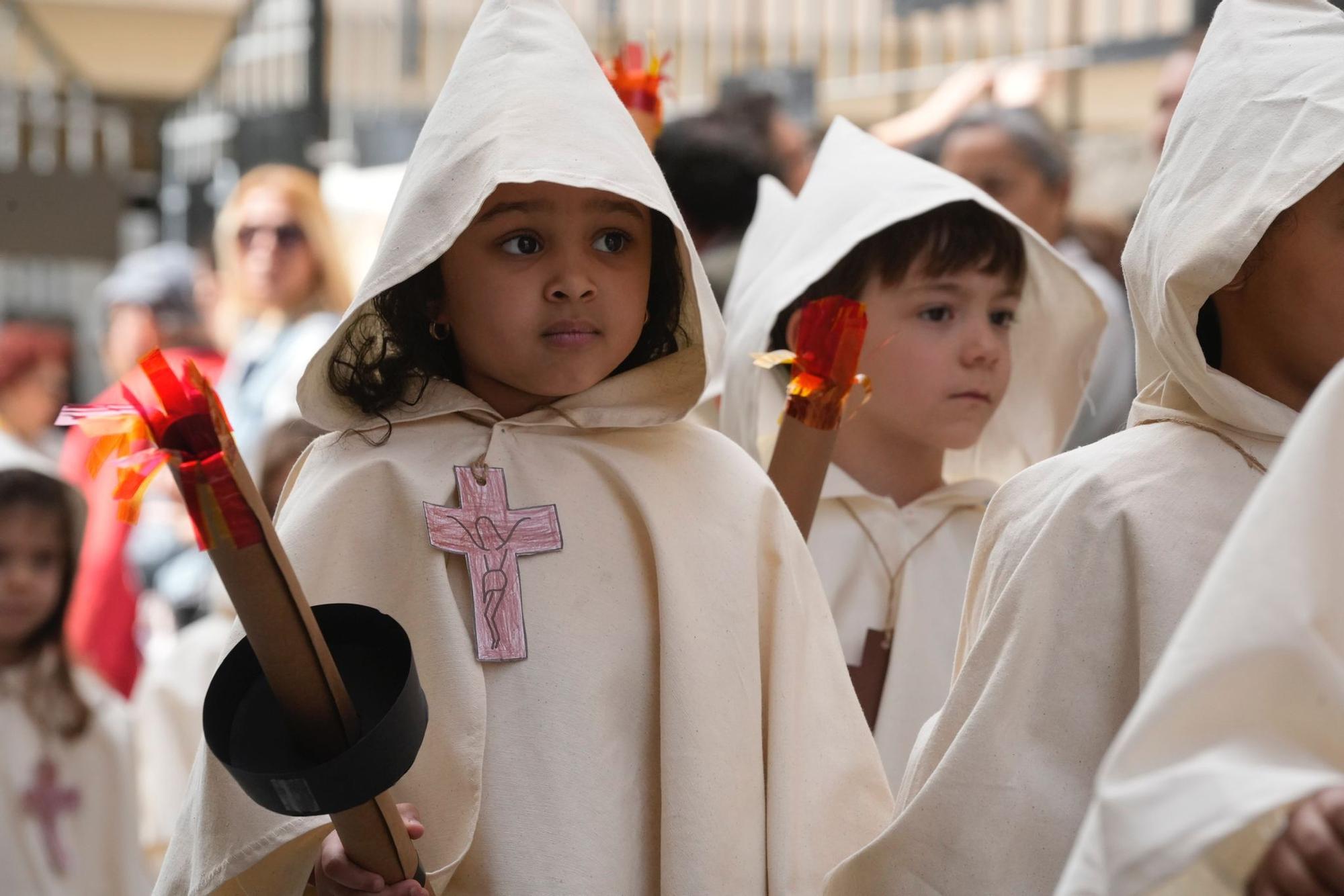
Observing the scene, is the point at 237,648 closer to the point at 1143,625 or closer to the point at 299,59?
the point at 1143,625

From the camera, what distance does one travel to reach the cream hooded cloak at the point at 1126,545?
7.84ft

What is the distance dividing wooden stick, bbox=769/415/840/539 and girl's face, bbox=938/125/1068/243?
2000mm

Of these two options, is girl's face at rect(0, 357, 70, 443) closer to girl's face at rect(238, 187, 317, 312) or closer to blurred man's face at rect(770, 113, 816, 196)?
girl's face at rect(238, 187, 317, 312)

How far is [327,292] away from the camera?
6.70m

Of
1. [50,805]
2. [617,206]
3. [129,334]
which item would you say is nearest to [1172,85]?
[617,206]

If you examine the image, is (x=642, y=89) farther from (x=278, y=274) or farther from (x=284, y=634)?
(x=278, y=274)

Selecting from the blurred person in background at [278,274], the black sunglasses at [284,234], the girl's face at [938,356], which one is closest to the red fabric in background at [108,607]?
the blurred person in background at [278,274]

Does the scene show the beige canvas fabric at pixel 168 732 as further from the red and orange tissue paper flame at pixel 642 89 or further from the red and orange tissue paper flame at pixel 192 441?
the red and orange tissue paper flame at pixel 192 441

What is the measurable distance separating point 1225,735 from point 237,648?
3.72 feet

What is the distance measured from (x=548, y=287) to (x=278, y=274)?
4094 mm

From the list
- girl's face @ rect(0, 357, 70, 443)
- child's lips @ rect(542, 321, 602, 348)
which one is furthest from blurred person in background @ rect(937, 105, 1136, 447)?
girl's face @ rect(0, 357, 70, 443)

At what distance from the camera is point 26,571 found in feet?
17.5

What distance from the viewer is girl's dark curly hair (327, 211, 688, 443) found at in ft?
9.46

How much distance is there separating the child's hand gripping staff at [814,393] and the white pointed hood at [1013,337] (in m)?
0.68
